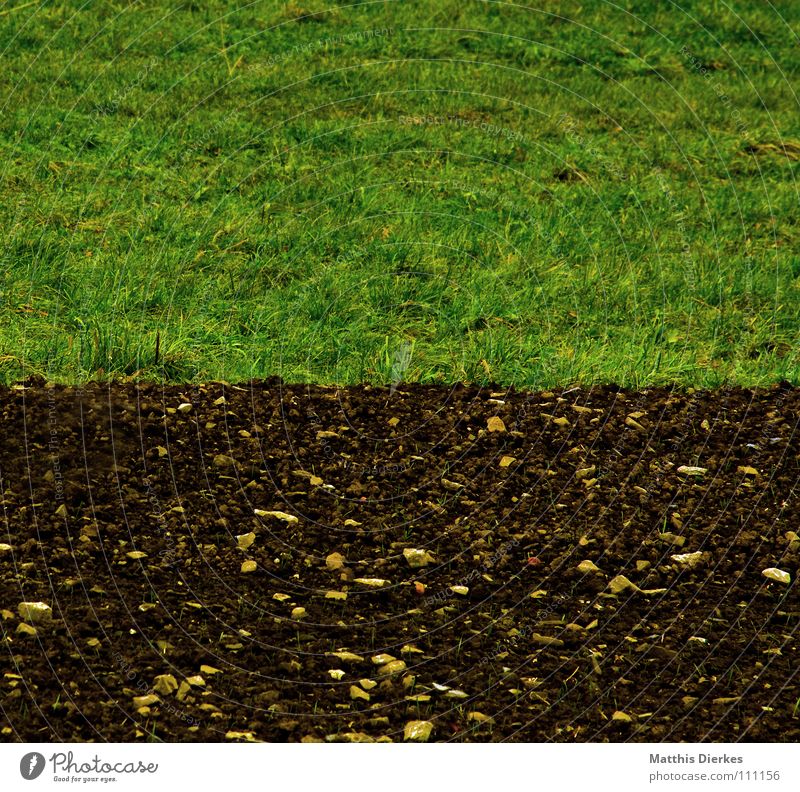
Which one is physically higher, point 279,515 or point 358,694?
point 279,515

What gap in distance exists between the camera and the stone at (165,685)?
9.82ft

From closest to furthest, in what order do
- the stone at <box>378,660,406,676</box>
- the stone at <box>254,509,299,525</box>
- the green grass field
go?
the stone at <box>378,660,406,676</box>, the stone at <box>254,509,299,525</box>, the green grass field

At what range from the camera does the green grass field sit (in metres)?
5.59

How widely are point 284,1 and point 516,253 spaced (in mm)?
4578

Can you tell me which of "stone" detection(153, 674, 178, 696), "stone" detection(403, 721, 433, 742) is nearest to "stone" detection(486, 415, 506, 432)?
"stone" detection(403, 721, 433, 742)

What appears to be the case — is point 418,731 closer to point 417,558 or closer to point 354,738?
point 354,738

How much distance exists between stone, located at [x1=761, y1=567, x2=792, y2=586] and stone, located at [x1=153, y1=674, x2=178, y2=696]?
2.00 metres

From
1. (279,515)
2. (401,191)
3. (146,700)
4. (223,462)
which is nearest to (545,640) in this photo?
(279,515)

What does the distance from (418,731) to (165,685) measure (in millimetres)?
691

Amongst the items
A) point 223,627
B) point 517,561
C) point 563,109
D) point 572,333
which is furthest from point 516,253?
point 223,627

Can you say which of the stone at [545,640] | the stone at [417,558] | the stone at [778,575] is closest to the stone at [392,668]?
the stone at [545,640]

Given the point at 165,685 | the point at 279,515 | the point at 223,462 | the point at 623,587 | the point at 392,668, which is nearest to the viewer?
the point at 165,685

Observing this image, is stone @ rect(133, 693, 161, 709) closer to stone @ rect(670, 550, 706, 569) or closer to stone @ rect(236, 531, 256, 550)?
stone @ rect(236, 531, 256, 550)

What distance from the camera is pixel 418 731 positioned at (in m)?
2.91
